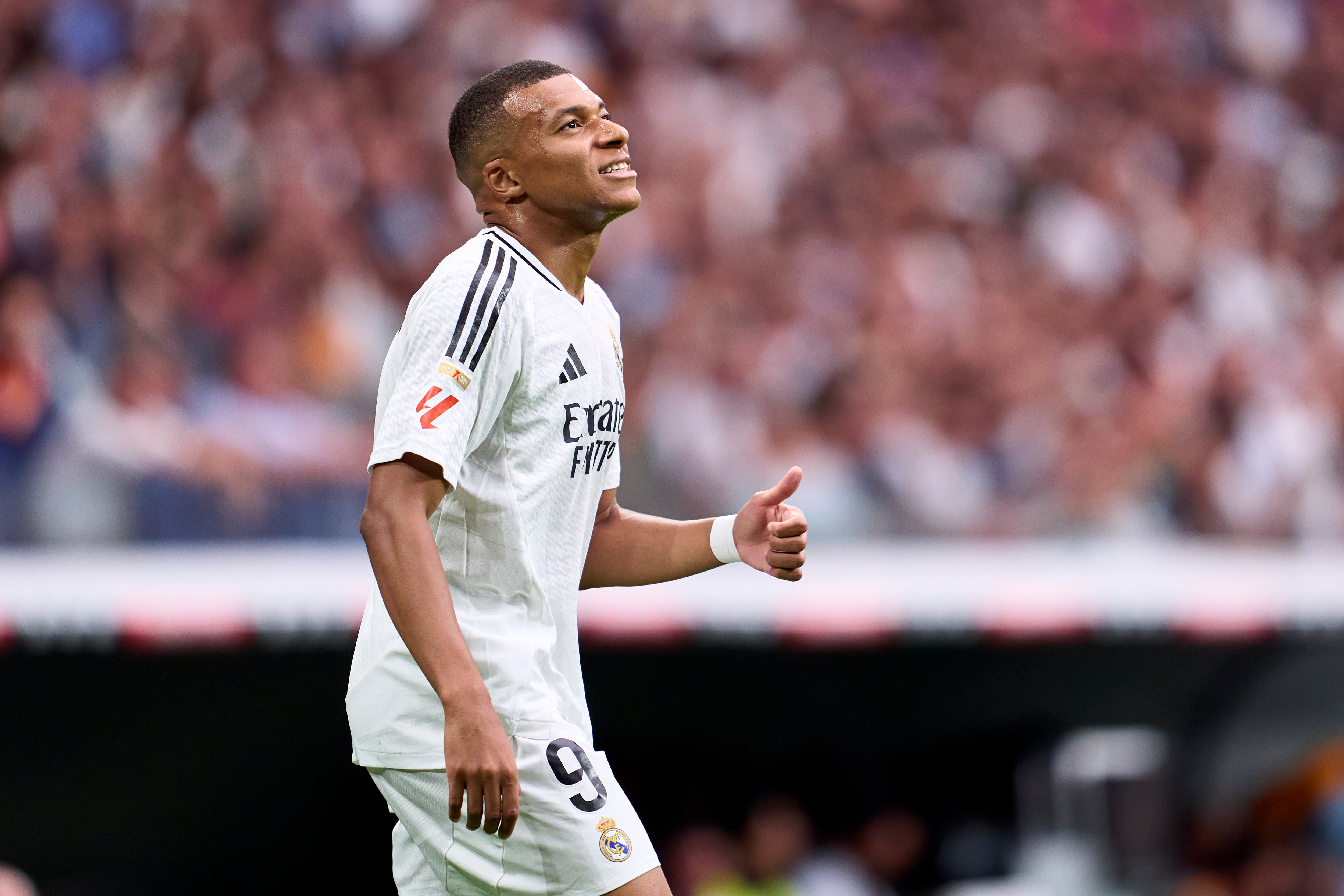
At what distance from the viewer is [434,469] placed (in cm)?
285

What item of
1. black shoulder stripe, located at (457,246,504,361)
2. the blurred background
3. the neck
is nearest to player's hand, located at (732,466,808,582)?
the neck

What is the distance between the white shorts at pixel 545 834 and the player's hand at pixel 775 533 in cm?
53

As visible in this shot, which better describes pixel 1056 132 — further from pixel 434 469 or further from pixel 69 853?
pixel 434 469

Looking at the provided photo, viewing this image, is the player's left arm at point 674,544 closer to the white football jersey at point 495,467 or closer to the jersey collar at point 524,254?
the white football jersey at point 495,467

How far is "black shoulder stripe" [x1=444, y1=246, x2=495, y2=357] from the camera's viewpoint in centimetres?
292

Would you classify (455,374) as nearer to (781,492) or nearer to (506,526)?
(506,526)

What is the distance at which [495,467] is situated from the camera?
120 inches

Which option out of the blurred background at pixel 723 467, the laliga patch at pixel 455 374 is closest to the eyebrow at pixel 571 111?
the laliga patch at pixel 455 374

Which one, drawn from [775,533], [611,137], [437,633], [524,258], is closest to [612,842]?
[437,633]

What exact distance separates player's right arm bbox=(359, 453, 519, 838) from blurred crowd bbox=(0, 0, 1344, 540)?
400 cm

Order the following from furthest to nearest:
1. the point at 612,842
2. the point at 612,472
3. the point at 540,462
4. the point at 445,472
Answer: the point at 612,472, the point at 540,462, the point at 612,842, the point at 445,472

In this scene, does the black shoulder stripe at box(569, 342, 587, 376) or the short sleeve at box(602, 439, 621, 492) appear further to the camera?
the short sleeve at box(602, 439, 621, 492)

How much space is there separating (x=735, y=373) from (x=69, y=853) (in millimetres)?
3859

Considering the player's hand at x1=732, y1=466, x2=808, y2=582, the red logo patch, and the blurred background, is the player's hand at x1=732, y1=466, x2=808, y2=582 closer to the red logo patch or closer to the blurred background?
the red logo patch
